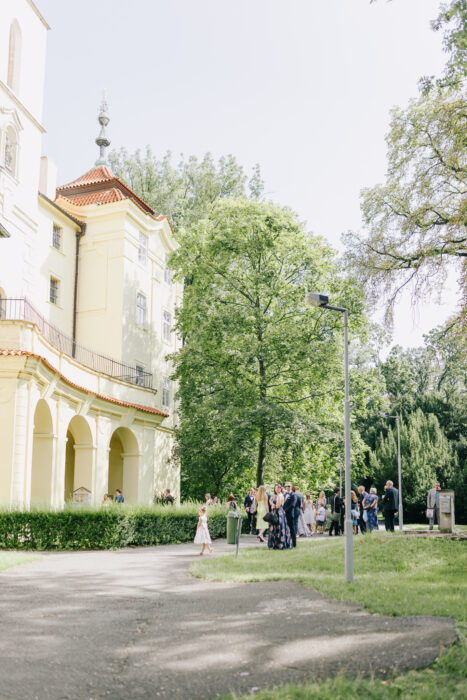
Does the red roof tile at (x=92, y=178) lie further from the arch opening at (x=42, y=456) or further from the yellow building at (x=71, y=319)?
the arch opening at (x=42, y=456)

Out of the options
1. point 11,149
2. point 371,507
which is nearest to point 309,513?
point 371,507

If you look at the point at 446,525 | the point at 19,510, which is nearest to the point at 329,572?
the point at 446,525

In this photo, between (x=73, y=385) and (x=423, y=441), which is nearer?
(x=73, y=385)

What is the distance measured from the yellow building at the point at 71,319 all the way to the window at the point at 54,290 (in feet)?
0.16

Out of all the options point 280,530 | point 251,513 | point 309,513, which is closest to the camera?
point 280,530

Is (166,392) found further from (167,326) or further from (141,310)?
(141,310)

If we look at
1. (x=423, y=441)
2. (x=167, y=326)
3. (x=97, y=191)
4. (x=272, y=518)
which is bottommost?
(x=272, y=518)

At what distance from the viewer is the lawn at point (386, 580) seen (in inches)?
224

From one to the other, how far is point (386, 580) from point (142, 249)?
1033 inches

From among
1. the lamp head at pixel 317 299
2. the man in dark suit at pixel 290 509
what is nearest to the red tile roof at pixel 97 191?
the man in dark suit at pixel 290 509

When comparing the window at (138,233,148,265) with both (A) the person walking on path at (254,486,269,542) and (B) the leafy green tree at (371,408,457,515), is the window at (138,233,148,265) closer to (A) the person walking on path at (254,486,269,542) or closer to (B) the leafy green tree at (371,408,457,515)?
(A) the person walking on path at (254,486,269,542)

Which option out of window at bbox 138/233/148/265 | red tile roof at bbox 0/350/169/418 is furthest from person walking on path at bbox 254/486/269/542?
window at bbox 138/233/148/265

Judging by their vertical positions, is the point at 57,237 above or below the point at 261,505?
above

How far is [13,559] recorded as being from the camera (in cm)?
1553
